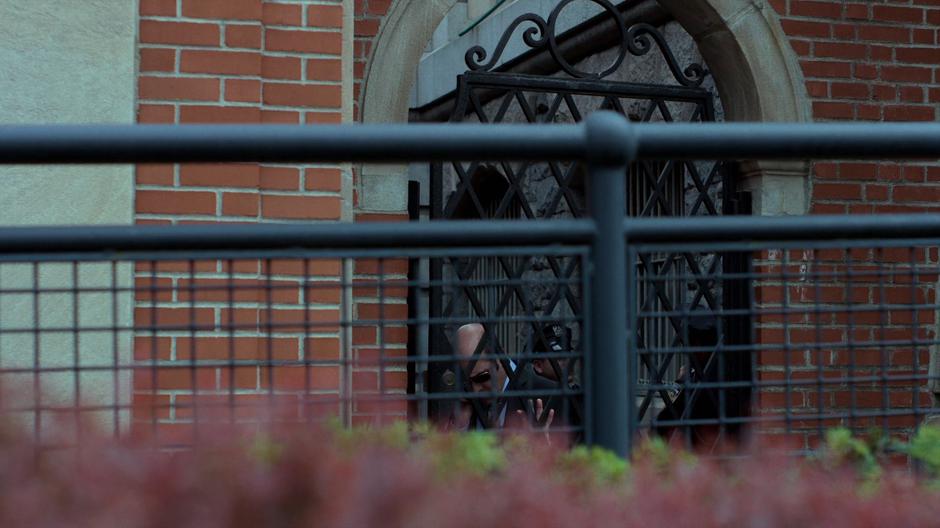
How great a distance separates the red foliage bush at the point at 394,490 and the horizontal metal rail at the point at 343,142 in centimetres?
47

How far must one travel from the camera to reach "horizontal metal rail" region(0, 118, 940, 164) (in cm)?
171

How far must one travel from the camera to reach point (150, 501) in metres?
0.95

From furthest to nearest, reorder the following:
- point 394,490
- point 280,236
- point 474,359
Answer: point 474,359, point 280,236, point 394,490

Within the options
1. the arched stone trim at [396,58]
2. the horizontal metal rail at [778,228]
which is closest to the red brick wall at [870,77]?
the arched stone trim at [396,58]

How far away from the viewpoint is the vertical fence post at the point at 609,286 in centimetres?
170

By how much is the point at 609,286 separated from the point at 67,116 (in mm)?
2203

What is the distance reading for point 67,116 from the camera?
3.51m

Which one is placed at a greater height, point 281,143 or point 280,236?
point 281,143

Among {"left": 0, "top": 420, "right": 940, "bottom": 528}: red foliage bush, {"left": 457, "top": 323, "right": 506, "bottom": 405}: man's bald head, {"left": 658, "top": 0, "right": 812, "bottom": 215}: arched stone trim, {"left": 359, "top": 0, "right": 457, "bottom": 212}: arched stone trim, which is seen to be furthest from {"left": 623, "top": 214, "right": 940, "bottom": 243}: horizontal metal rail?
{"left": 658, "top": 0, "right": 812, "bottom": 215}: arched stone trim

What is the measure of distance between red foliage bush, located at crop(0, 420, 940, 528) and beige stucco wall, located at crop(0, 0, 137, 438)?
2181 millimetres

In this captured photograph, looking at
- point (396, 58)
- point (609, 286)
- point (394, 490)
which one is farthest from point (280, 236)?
point (396, 58)

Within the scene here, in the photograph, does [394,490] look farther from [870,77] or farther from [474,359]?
[870,77]

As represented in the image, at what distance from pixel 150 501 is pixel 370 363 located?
679mm

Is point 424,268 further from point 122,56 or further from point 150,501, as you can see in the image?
point 150,501
